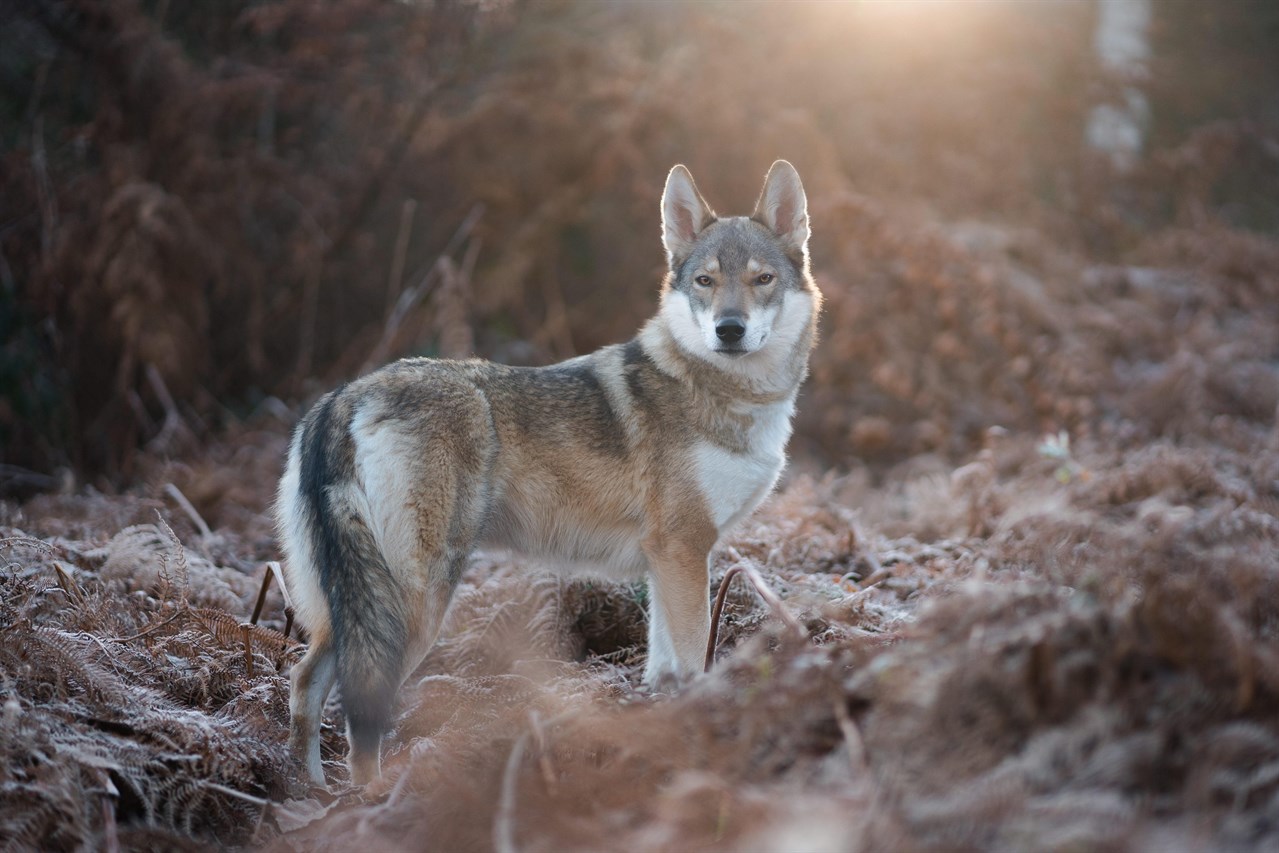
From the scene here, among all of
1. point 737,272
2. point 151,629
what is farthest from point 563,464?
point 151,629

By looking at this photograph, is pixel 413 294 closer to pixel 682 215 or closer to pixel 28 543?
pixel 682 215

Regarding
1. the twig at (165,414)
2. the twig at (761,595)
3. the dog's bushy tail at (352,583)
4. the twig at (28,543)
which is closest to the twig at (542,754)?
the twig at (761,595)

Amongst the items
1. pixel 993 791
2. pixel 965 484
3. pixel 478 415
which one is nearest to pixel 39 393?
pixel 478 415

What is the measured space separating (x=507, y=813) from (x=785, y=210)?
3970 millimetres

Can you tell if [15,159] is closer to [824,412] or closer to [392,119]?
[392,119]

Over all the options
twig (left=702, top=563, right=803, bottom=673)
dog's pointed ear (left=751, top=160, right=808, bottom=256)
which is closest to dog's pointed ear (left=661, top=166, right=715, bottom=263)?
dog's pointed ear (left=751, top=160, right=808, bottom=256)

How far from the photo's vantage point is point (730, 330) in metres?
4.67

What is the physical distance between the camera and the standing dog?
3.77m

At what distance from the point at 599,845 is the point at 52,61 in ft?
32.2

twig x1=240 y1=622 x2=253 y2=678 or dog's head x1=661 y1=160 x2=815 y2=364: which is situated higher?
dog's head x1=661 y1=160 x2=815 y2=364

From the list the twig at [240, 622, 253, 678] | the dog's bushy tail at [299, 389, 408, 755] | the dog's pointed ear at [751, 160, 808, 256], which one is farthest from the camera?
the dog's pointed ear at [751, 160, 808, 256]

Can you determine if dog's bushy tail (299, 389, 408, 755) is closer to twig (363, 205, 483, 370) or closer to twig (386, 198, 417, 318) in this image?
twig (363, 205, 483, 370)

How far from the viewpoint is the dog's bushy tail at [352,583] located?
3.44 meters

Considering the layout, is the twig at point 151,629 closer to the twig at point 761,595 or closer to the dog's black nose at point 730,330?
the twig at point 761,595
